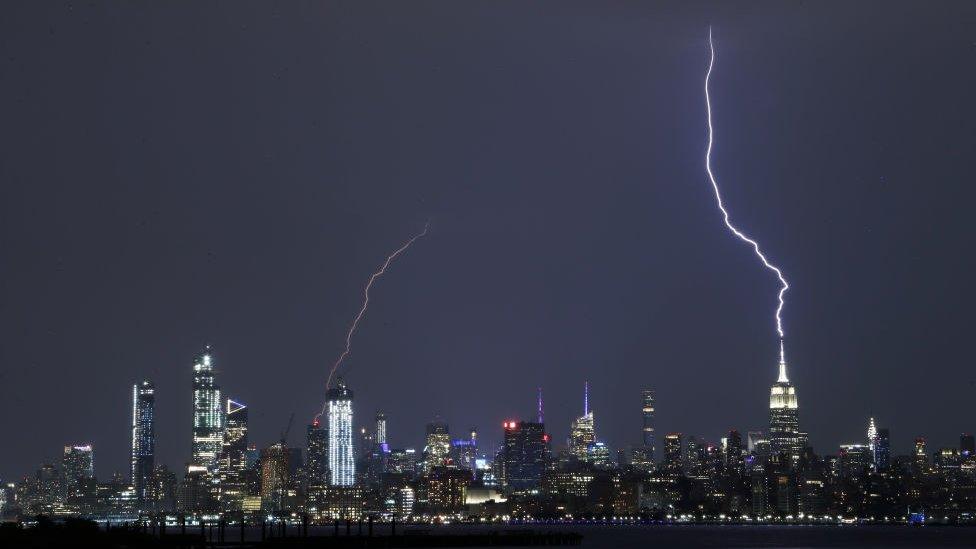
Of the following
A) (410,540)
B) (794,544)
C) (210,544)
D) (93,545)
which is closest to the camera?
(93,545)

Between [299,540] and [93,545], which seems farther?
[299,540]

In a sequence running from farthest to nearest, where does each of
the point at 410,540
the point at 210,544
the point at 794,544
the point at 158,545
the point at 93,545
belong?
the point at 794,544 → the point at 410,540 → the point at 210,544 → the point at 158,545 → the point at 93,545

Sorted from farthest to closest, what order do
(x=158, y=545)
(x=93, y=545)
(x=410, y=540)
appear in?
(x=410, y=540)
(x=158, y=545)
(x=93, y=545)

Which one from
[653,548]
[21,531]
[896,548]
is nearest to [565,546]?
[653,548]

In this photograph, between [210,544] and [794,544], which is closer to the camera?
[210,544]

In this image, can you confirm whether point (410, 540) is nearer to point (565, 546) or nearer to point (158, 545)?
point (565, 546)

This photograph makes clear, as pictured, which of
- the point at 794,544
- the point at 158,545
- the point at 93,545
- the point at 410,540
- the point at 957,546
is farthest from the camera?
the point at 794,544

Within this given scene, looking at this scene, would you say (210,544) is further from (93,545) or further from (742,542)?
(742,542)

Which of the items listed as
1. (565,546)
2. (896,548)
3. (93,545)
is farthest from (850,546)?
(93,545)
